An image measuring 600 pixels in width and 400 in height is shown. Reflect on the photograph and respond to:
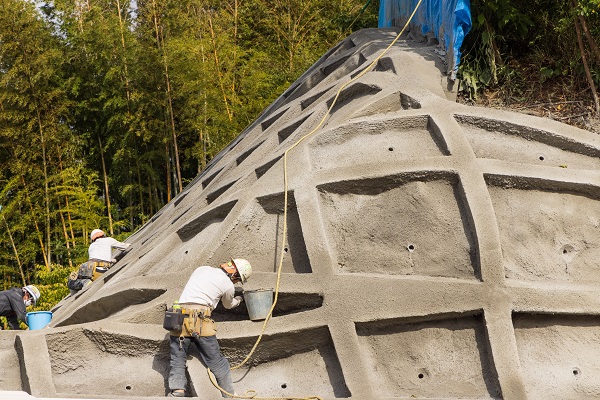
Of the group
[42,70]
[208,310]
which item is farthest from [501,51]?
[42,70]

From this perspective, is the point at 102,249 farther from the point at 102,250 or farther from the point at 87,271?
the point at 87,271

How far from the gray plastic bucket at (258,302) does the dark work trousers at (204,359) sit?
1.70 feet

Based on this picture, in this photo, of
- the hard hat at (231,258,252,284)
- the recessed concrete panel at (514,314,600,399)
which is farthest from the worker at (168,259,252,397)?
the recessed concrete panel at (514,314,600,399)

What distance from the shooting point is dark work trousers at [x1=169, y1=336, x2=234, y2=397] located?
9.62 metres

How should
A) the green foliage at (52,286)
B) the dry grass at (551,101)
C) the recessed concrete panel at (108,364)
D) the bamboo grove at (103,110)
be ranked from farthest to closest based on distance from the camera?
the bamboo grove at (103,110) < the green foliage at (52,286) < the dry grass at (551,101) < the recessed concrete panel at (108,364)

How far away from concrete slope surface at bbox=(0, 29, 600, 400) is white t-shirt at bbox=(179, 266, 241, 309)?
14.9 inches

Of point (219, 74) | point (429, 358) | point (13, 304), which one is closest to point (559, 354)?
point (429, 358)

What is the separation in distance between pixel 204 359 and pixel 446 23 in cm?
636

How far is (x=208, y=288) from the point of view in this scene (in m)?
9.73

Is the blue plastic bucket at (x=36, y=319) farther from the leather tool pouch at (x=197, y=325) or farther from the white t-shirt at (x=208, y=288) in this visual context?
the leather tool pouch at (x=197, y=325)

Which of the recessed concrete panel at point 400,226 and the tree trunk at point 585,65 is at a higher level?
the tree trunk at point 585,65

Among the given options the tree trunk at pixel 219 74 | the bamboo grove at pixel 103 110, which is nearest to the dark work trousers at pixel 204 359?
the bamboo grove at pixel 103 110

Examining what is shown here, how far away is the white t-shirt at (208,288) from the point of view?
9688 millimetres

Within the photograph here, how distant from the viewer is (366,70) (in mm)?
13406
